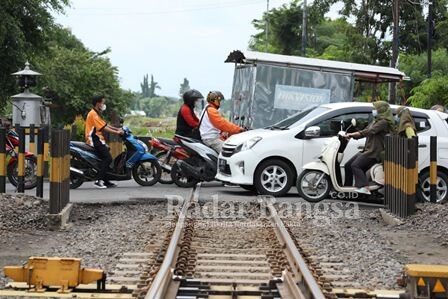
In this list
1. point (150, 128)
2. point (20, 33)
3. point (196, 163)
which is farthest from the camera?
point (150, 128)

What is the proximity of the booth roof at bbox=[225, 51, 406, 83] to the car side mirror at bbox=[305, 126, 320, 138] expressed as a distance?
5528 millimetres

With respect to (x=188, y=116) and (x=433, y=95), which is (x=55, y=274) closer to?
(x=188, y=116)

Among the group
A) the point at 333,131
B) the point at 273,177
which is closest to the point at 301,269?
the point at 273,177

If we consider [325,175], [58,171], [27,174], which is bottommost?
[27,174]

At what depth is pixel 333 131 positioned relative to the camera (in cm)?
1520

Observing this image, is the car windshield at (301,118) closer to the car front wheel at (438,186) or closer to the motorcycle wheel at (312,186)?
the motorcycle wheel at (312,186)

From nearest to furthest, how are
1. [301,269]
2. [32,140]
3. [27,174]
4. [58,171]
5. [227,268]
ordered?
[301,269] → [227,268] → [58,171] → [32,140] → [27,174]

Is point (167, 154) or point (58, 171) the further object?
point (167, 154)

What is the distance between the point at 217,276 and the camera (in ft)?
24.2

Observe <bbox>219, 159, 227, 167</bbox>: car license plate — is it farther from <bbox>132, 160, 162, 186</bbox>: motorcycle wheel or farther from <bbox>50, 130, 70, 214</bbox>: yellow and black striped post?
<bbox>50, 130, 70, 214</bbox>: yellow and black striped post

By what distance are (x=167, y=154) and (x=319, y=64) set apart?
5483mm

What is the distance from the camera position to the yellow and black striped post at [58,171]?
1106cm

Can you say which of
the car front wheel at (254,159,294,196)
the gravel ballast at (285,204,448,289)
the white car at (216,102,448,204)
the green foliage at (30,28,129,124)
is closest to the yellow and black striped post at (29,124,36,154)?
the white car at (216,102,448,204)

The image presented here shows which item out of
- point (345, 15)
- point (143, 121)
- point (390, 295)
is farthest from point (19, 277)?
point (143, 121)
